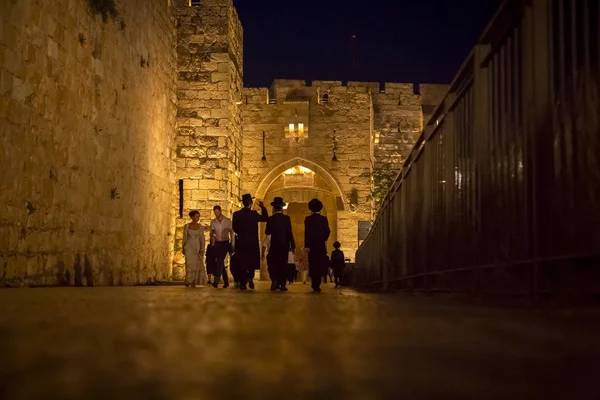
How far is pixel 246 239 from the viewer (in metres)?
11.6

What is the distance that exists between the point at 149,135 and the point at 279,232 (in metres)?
5.81

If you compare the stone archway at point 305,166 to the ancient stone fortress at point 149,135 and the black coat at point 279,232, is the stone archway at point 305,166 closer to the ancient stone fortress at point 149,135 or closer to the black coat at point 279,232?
the ancient stone fortress at point 149,135

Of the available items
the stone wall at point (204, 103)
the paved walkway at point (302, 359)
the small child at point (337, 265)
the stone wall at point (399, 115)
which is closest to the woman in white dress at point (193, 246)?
the stone wall at point (204, 103)

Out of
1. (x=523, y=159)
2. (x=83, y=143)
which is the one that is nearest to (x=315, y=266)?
(x=83, y=143)

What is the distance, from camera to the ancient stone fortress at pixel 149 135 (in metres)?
9.79

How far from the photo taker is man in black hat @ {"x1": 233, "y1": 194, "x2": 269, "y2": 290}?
37.8 feet

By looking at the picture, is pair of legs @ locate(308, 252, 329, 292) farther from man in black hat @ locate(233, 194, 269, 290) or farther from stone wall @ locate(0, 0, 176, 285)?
stone wall @ locate(0, 0, 176, 285)

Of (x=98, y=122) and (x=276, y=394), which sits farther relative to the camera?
(x=98, y=122)

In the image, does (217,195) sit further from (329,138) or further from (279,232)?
(329,138)

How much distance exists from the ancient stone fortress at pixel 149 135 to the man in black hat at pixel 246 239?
2.45 meters

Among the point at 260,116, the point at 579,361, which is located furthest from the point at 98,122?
the point at 260,116

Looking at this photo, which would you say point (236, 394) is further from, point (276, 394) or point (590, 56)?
point (590, 56)

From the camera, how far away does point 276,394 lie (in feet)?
3.92

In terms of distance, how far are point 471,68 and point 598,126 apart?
2.31 m
